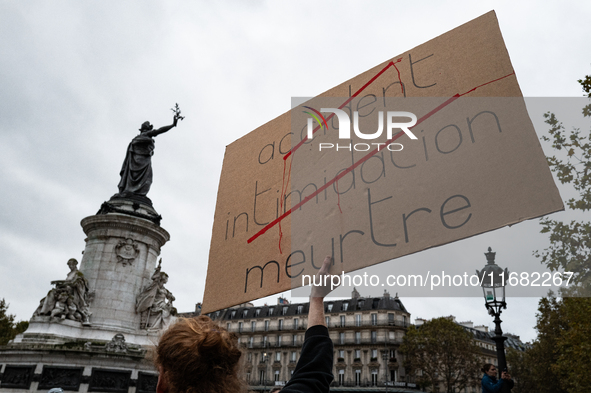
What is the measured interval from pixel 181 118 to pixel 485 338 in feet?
209

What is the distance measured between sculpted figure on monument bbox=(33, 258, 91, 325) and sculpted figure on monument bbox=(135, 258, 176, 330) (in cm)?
151

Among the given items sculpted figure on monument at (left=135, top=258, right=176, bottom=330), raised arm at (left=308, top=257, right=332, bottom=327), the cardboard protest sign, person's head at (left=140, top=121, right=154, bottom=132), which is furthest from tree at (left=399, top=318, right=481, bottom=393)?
raised arm at (left=308, top=257, right=332, bottom=327)

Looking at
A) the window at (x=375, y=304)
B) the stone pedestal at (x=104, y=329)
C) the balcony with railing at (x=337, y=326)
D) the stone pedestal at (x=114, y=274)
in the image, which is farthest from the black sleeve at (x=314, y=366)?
the window at (x=375, y=304)

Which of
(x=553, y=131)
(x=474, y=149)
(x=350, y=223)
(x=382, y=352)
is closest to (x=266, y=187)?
(x=350, y=223)

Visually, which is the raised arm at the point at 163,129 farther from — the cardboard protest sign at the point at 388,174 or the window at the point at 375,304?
the window at the point at 375,304

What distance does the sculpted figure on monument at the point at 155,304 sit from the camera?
41.3ft

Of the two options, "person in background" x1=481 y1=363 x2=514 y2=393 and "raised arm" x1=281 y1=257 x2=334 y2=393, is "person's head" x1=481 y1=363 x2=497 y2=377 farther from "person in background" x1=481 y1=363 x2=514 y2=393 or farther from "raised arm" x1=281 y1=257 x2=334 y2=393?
"raised arm" x1=281 y1=257 x2=334 y2=393

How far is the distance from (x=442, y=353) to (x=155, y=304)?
3720 centimetres

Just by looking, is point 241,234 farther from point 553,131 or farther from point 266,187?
point 553,131

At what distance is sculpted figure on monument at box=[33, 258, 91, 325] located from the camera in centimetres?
1132

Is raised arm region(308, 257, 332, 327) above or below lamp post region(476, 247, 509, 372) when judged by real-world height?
below

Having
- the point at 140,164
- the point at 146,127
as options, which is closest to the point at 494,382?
the point at 140,164

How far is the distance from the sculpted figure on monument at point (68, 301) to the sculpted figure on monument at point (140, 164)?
363 cm

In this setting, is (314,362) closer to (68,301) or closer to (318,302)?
(318,302)
